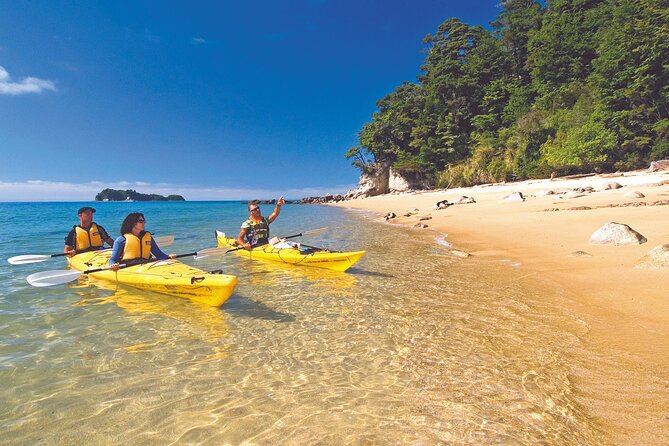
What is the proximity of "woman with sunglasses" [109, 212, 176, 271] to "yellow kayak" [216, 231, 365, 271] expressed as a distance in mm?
3195

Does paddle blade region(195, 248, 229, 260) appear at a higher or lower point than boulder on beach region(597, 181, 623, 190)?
lower

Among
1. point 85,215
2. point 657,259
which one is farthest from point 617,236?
point 85,215

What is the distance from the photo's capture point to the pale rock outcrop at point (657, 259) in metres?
6.60

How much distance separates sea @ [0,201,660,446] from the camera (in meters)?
3.07

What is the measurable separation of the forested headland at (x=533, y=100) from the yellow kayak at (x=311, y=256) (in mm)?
33065

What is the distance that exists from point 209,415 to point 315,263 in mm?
6376

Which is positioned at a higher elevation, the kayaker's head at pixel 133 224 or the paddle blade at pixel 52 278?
the kayaker's head at pixel 133 224

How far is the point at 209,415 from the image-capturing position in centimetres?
334

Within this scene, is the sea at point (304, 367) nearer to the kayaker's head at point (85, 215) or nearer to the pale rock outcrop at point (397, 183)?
the kayaker's head at point (85, 215)

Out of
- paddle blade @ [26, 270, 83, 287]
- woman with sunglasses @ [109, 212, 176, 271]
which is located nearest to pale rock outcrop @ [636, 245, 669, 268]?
woman with sunglasses @ [109, 212, 176, 271]

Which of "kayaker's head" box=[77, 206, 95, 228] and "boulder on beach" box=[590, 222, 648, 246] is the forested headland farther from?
"kayaker's head" box=[77, 206, 95, 228]

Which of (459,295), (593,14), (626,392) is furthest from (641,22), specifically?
(626,392)

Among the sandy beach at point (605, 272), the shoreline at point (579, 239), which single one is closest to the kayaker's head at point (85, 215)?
the sandy beach at point (605, 272)

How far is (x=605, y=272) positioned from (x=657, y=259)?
90 centimetres
